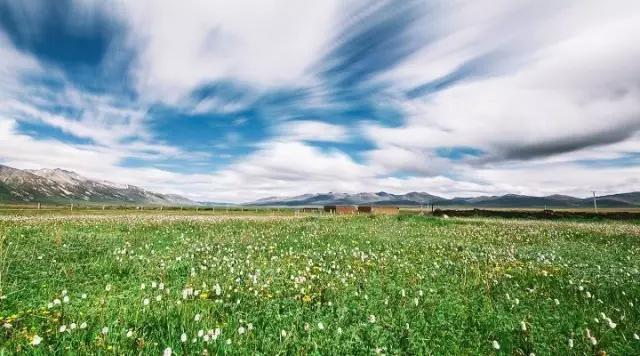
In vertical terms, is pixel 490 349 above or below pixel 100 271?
below

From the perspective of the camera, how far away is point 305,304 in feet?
27.4

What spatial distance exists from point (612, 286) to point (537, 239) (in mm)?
13126

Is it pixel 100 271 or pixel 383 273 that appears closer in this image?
pixel 100 271

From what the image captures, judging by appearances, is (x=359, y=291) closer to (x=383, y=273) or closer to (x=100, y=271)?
(x=383, y=273)

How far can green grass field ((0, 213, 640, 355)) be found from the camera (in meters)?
6.24

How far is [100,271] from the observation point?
10.5 m

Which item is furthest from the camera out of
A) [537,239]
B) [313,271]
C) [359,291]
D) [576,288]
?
[537,239]

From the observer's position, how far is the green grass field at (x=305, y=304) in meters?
6.24

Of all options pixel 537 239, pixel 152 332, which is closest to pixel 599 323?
pixel 152 332

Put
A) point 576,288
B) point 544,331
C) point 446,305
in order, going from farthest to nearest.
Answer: point 576,288, point 446,305, point 544,331

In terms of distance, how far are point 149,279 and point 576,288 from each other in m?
10.5

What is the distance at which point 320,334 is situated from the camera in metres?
6.78

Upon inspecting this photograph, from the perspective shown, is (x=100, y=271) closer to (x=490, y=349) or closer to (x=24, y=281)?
(x=24, y=281)

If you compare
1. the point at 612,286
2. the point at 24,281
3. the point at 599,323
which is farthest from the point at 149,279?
the point at 612,286
